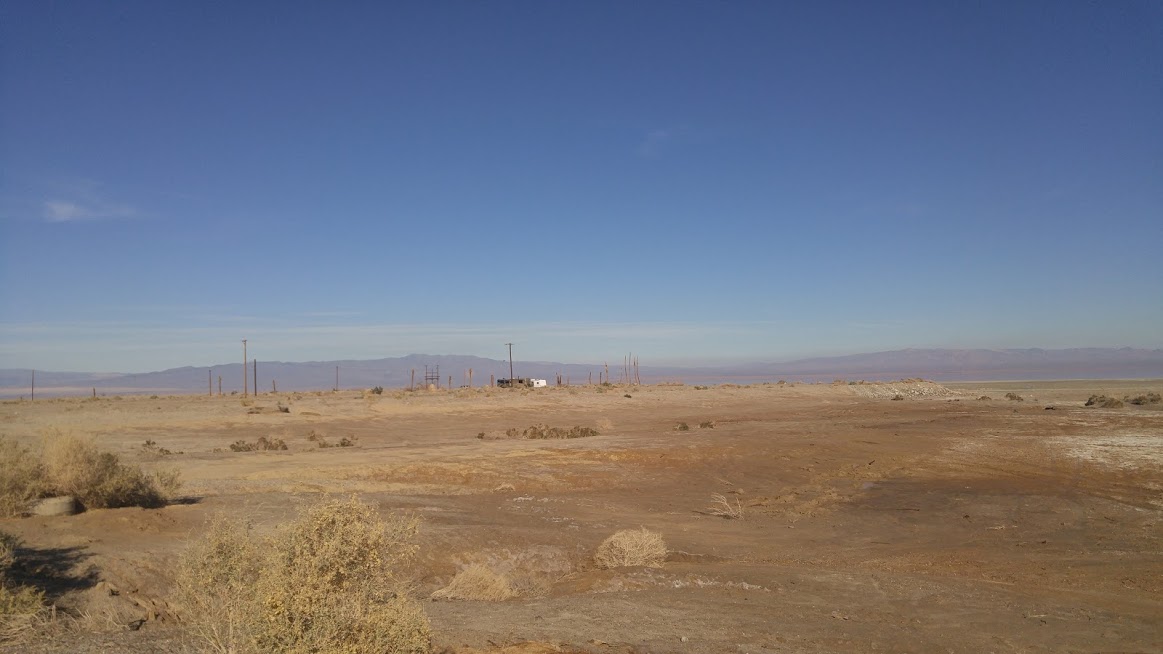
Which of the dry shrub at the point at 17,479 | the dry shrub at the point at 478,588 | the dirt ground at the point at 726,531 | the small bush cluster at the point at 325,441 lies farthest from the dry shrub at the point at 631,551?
the small bush cluster at the point at 325,441

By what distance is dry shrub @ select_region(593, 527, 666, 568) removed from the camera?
12.1 meters

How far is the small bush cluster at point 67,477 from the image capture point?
12.1 m

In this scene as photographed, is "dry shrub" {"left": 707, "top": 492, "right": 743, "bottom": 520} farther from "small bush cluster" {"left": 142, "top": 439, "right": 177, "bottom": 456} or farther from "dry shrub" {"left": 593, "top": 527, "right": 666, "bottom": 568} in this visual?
"small bush cluster" {"left": 142, "top": 439, "right": 177, "bottom": 456}

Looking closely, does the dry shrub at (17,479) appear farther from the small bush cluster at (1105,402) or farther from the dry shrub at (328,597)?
the small bush cluster at (1105,402)

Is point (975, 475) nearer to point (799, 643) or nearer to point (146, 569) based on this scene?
point (799, 643)

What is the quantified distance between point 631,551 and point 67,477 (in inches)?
376

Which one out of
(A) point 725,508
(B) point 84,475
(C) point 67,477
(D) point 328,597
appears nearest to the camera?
(D) point 328,597

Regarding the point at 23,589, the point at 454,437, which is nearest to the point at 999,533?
the point at 23,589

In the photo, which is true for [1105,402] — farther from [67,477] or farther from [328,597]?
[328,597]

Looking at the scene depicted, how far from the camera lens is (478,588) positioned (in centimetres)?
1056

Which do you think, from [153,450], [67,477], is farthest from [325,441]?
[67,477]

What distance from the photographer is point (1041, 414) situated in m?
39.2

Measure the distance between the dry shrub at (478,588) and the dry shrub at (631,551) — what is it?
1961mm

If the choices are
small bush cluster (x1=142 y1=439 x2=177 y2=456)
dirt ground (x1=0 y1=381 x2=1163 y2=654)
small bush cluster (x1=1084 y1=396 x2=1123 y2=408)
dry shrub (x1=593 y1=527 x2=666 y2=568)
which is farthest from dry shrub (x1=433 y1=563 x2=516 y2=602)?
→ small bush cluster (x1=1084 y1=396 x2=1123 y2=408)
